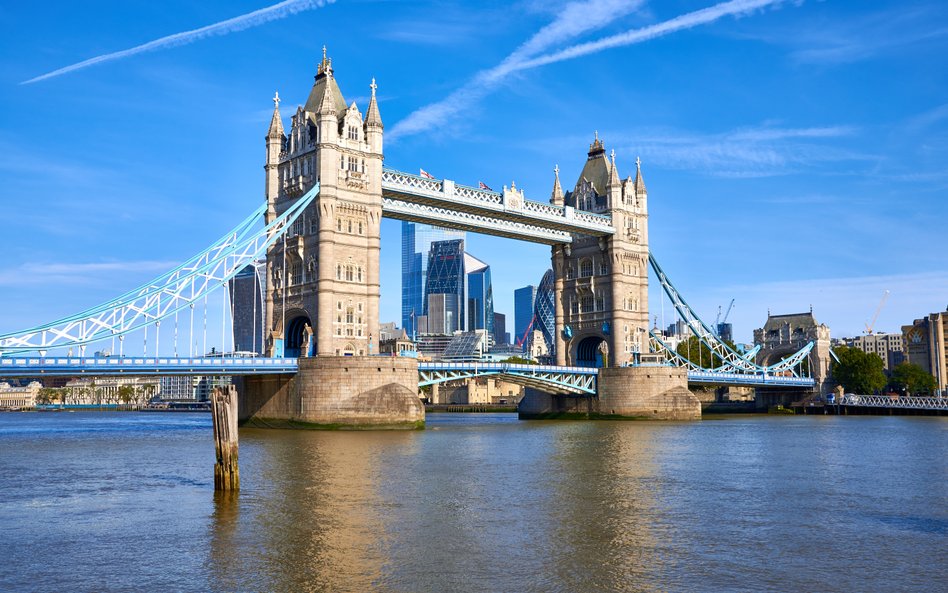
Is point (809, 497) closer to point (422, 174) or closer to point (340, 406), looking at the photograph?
point (340, 406)

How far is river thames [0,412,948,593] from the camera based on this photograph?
1900 cm

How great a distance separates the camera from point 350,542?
22328mm

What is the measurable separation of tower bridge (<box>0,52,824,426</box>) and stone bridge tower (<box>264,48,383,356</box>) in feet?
0.36

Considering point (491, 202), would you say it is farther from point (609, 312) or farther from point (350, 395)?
point (350, 395)

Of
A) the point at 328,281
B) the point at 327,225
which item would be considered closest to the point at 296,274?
the point at 328,281

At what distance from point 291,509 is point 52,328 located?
34.4 meters

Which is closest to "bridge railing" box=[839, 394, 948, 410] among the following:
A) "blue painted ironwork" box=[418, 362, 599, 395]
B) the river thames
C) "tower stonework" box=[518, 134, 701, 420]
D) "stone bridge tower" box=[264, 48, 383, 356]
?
"tower stonework" box=[518, 134, 701, 420]

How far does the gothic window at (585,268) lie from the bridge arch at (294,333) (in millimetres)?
34194

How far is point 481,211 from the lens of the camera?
261 ft

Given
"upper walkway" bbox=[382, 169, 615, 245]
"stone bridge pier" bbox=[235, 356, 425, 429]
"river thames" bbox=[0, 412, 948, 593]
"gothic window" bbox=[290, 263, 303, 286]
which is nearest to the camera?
"river thames" bbox=[0, 412, 948, 593]

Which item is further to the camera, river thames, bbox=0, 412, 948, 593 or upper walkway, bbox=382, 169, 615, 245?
upper walkway, bbox=382, 169, 615, 245

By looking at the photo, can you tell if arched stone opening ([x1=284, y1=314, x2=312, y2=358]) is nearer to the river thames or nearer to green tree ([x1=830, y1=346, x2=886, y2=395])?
the river thames

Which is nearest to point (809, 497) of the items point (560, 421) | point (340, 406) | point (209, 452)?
point (209, 452)

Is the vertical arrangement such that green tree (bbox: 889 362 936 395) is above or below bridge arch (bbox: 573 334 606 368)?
below
